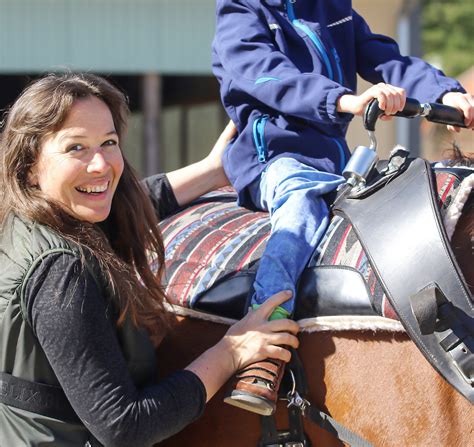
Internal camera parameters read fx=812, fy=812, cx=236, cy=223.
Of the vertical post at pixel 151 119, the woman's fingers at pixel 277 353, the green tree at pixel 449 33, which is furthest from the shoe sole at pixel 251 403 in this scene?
the green tree at pixel 449 33

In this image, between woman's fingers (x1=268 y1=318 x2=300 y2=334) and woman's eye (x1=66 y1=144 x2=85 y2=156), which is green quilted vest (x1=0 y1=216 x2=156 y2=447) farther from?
woman's fingers (x1=268 y1=318 x2=300 y2=334)

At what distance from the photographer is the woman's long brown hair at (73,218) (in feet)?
6.31

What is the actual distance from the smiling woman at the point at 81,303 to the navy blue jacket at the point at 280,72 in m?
0.38

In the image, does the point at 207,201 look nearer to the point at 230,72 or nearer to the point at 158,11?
the point at 230,72

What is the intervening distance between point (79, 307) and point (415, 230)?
77cm

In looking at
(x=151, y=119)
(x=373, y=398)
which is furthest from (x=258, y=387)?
(x=151, y=119)

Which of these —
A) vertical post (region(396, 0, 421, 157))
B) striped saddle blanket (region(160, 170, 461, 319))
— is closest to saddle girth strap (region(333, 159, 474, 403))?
striped saddle blanket (region(160, 170, 461, 319))

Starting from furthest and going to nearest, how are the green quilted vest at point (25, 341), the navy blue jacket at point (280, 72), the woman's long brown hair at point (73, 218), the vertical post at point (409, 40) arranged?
the vertical post at point (409, 40)
the navy blue jacket at point (280, 72)
the woman's long brown hair at point (73, 218)
the green quilted vest at point (25, 341)

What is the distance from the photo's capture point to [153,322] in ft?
6.84

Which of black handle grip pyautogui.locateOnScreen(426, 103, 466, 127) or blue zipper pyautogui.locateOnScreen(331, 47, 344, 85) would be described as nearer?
black handle grip pyautogui.locateOnScreen(426, 103, 466, 127)

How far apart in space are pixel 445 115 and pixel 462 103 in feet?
0.38

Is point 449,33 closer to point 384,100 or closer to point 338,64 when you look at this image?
point 338,64

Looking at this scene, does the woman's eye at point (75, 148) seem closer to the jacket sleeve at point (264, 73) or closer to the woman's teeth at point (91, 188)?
the woman's teeth at point (91, 188)

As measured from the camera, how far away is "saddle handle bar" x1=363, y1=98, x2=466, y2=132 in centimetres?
194
